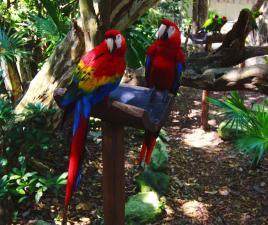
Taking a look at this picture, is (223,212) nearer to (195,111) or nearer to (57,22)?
(57,22)

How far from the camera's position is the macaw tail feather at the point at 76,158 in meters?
1.24

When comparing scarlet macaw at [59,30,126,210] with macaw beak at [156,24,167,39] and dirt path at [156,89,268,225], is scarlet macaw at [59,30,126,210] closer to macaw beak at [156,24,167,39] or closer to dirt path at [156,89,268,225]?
macaw beak at [156,24,167,39]

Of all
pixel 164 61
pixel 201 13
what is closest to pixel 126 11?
pixel 164 61

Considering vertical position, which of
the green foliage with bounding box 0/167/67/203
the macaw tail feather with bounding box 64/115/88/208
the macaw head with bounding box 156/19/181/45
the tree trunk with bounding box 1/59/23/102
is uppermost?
the macaw head with bounding box 156/19/181/45

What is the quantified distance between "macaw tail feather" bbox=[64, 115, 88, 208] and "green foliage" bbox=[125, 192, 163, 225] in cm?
153

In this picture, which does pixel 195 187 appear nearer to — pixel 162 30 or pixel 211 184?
pixel 211 184

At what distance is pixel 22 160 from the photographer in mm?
2271

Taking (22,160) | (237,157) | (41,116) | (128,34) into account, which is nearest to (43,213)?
(22,160)

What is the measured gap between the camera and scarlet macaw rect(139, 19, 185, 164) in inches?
71.8

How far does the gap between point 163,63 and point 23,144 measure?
110 centimetres

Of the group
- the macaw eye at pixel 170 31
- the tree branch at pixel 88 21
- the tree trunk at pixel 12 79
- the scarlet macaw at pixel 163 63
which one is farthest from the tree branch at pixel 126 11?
the tree trunk at pixel 12 79

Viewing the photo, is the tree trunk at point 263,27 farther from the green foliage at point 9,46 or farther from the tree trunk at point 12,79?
the green foliage at point 9,46

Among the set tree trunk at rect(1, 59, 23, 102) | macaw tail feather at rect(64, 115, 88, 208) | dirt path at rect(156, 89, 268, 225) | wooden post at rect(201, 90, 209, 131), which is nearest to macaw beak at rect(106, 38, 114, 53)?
macaw tail feather at rect(64, 115, 88, 208)

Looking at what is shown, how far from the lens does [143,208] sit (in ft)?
9.05
